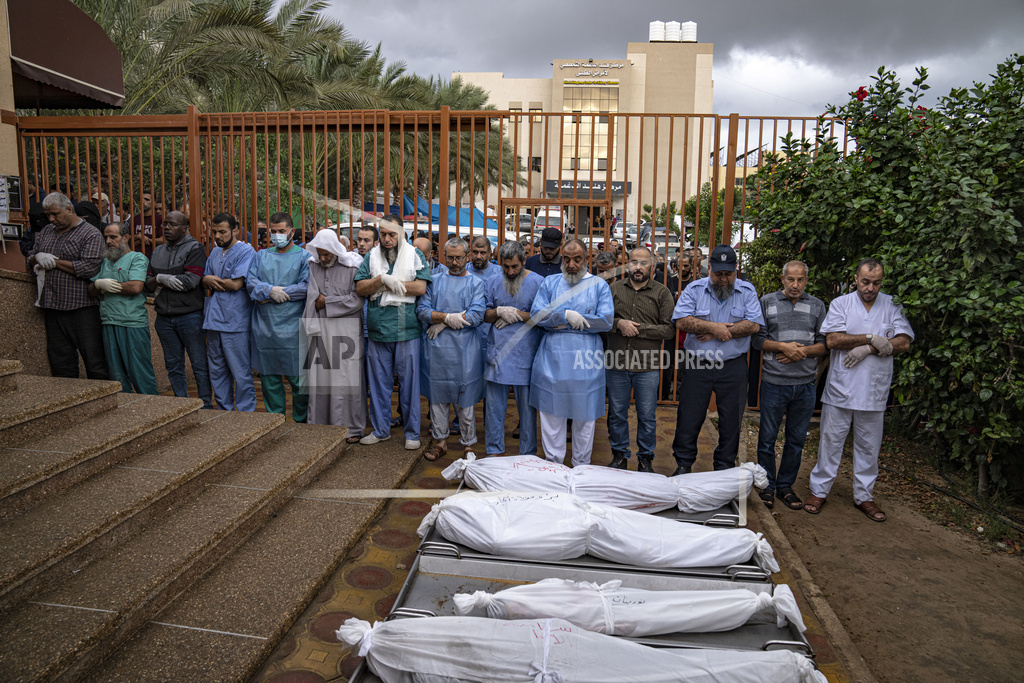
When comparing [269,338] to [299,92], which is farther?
[299,92]

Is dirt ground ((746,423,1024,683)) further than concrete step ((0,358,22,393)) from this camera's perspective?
No

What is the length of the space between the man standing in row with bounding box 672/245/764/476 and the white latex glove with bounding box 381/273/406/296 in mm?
2203

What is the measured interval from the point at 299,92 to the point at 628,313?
11592mm

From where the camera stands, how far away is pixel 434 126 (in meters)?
6.76

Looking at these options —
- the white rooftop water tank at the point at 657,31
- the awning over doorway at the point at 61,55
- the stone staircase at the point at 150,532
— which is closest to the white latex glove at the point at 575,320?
the stone staircase at the point at 150,532

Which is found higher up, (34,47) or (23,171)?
(34,47)

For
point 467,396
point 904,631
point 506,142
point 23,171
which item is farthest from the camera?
point 506,142

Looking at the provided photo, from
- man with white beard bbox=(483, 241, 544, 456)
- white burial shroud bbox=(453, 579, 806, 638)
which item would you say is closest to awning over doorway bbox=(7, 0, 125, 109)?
man with white beard bbox=(483, 241, 544, 456)

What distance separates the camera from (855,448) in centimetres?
497

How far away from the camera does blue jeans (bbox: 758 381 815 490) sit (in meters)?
4.95

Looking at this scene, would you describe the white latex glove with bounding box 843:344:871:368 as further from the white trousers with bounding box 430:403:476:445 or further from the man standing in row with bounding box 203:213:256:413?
the man standing in row with bounding box 203:213:256:413

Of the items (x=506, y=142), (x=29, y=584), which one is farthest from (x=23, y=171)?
(x=506, y=142)

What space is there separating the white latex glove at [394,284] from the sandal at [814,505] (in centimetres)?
352

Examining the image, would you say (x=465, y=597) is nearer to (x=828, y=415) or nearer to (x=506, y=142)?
(x=828, y=415)
